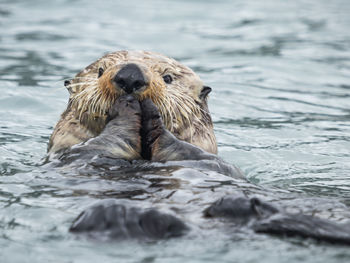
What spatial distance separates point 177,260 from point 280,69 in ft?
23.1

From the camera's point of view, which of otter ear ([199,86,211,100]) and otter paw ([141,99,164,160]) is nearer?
otter paw ([141,99,164,160])

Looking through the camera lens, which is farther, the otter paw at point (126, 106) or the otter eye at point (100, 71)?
the otter eye at point (100, 71)

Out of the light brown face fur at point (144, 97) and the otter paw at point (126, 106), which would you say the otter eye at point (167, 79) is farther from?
the otter paw at point (126, 106)

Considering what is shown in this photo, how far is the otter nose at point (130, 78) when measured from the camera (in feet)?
14.3

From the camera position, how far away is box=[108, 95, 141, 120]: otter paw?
4.51m

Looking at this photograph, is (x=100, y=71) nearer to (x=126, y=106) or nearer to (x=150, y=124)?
(x=126, y=106)

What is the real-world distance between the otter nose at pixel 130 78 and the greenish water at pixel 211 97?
0.69m

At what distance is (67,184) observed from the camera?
4.16 metres

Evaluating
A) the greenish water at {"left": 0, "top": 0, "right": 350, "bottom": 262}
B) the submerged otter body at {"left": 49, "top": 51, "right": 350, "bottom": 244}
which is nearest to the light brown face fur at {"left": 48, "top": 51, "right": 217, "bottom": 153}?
the submerged otter body at {"left": 49, "top": 51, "right": 350, "bottom": 244}

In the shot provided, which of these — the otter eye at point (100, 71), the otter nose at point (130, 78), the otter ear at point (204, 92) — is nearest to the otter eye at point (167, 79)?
the otter ear at point (204, 92)

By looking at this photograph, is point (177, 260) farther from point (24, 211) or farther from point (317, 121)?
point (317, 121)

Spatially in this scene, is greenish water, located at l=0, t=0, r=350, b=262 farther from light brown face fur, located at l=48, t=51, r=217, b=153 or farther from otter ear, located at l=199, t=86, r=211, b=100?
otter ear, located at l=199, t=86, r=211, b=100

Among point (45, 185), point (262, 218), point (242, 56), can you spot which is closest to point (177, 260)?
point (262, 218)

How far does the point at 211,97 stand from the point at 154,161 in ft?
13.1
